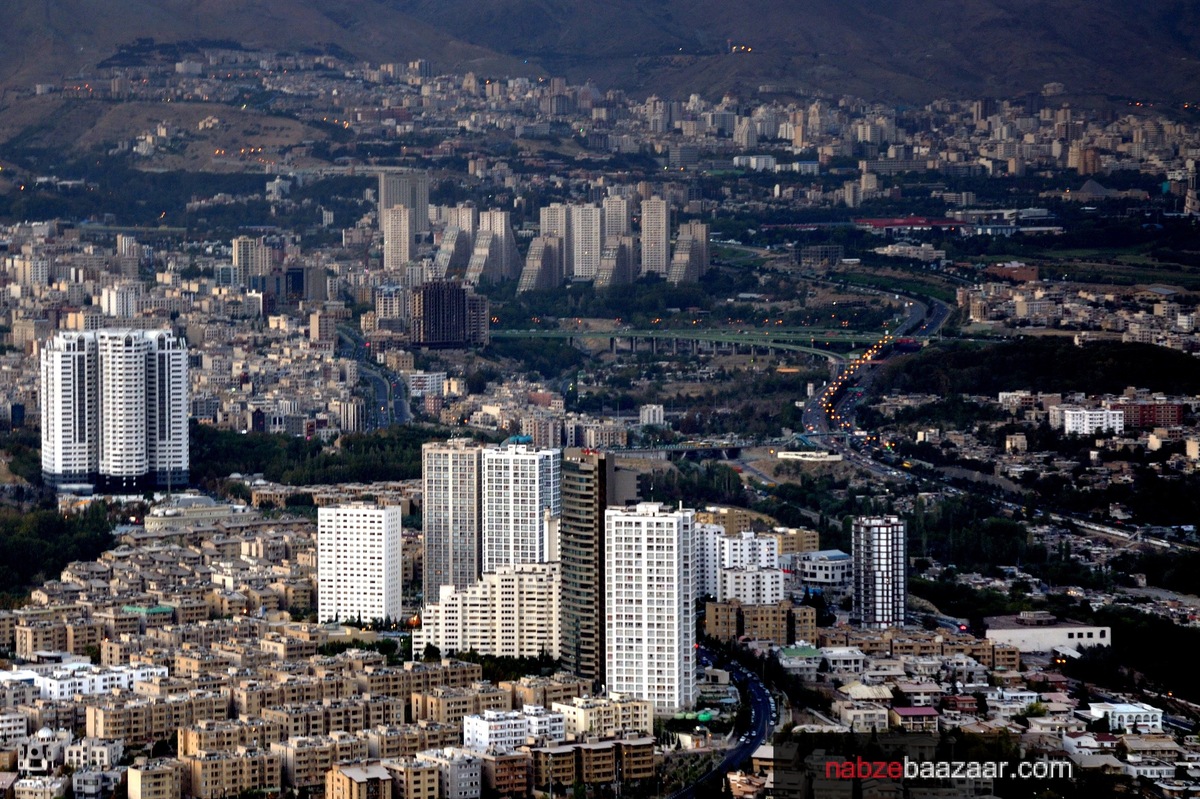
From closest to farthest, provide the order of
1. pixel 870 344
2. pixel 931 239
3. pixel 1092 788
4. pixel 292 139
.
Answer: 1. pixel 1092 788
2. pixel 870 344
3. pixel 931 239
4. pixel 292 139

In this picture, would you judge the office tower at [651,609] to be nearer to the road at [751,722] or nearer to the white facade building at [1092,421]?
the road at [751,722]

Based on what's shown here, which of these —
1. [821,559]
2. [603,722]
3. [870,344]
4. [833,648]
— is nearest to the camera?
[603,722]

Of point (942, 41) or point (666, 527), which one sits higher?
point (942, 41)

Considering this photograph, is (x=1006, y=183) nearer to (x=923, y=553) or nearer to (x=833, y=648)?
(x=923, y=553)

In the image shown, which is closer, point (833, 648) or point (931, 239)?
point (833, 648)

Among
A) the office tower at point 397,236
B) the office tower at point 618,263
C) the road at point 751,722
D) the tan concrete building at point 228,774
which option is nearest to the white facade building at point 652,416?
the office tower at point 618,263

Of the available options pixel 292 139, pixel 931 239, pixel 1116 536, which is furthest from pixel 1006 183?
pixel 1116 536

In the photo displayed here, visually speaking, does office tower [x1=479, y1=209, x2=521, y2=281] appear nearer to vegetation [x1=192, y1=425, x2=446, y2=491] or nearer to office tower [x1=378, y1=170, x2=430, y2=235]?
office tower [x1=378, y1=170, x2=430, y2=235]

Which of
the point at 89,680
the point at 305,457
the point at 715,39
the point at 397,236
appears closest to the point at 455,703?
the point at 89,680
